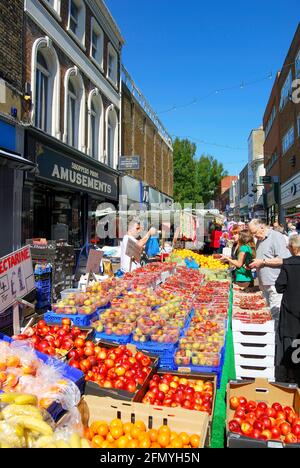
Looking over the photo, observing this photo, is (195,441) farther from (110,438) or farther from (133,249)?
(133,249)

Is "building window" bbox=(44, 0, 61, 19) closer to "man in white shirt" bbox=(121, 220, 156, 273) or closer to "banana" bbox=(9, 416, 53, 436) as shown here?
"man in white shirt" bbox=(121, 220, 156, 273)

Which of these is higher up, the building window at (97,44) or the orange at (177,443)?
the building window at (97,44)

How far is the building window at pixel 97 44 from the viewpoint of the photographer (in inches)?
653

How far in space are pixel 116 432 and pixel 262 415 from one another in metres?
1.30

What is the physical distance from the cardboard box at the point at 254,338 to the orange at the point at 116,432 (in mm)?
2779

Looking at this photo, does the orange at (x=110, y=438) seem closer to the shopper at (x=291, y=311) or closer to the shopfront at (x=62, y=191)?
the shopper at (x=291, y=311)

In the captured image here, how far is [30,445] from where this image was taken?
1902 millimetres

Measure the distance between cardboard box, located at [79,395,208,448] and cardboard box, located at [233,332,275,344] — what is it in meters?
2.53

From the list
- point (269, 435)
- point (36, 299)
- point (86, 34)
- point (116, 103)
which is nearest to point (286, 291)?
point (269, 435)

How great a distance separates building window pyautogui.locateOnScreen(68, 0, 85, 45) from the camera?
14390 mm

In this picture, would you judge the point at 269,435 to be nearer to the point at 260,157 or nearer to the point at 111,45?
the point at 111,45

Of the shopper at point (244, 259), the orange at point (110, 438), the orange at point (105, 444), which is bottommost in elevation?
the orange at point (110, 438)

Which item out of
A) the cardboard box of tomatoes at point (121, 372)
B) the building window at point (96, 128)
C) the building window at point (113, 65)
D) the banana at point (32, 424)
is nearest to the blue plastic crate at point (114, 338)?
the cardboard box of tomatoes at point (121, 372)

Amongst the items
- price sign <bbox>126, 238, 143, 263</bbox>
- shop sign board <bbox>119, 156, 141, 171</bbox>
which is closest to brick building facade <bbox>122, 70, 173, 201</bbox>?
shop sign board <bbox>119, 156, 141, 171</bbox>
